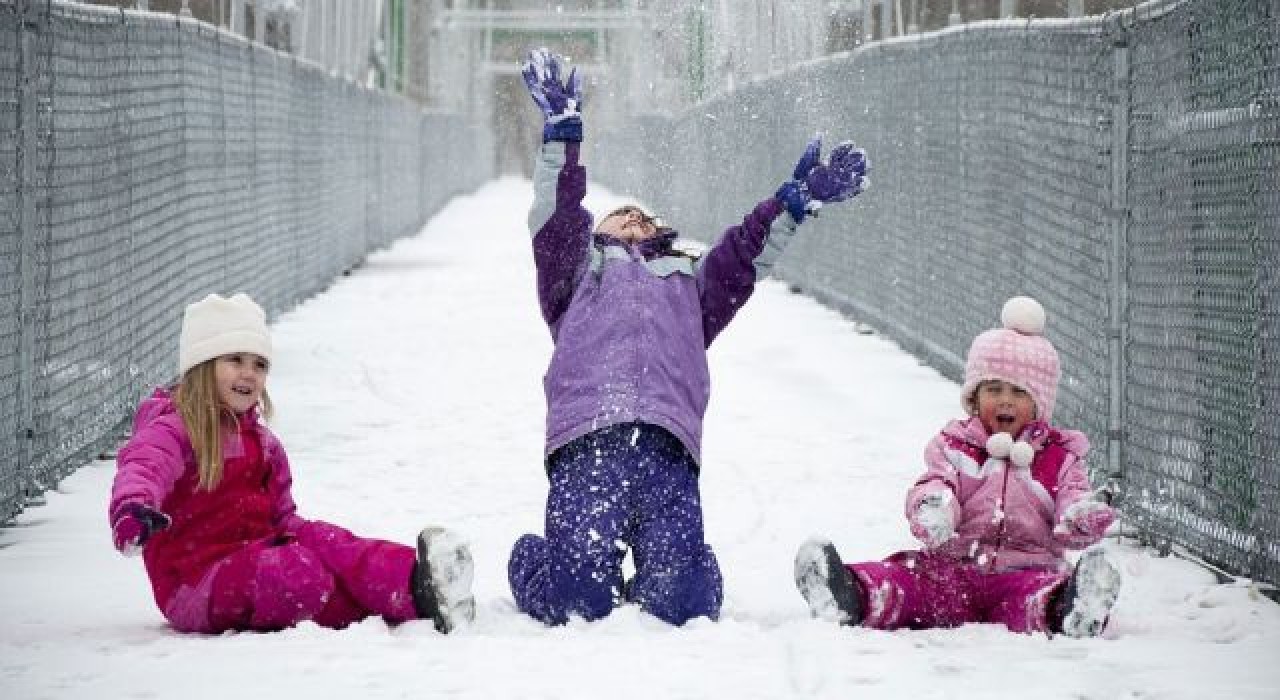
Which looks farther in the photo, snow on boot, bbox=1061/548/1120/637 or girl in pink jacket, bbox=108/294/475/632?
girl in pink jacket, bbox=108/294/475/632

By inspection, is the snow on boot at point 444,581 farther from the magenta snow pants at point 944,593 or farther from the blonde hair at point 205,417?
the magenta snow pants at point 944,593

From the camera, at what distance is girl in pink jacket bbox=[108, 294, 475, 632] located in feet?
16.7

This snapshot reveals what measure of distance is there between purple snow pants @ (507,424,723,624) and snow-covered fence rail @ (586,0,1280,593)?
1584 mm

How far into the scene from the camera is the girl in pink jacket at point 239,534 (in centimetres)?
509

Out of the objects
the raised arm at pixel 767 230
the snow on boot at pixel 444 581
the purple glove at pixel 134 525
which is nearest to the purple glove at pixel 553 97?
the raised arm at pixel 767 230

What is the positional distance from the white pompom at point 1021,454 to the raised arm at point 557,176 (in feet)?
4.33

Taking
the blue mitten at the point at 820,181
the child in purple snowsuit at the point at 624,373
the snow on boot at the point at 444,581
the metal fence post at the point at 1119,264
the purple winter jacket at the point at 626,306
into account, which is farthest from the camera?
the metal fence post at the point at 1119,264

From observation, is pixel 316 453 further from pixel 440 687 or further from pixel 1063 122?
pixel 440 687

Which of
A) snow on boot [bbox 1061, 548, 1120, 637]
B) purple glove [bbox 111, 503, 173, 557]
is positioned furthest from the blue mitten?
purple glove [bbox 111, 503, 173, 557]

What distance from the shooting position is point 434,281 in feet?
62.6

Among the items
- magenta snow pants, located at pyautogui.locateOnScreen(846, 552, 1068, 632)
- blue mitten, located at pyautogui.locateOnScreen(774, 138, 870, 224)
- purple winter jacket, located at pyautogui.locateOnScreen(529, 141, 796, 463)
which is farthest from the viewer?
blue mitten, located at pyautogui.locateOnScreen(774, 138, 870, 224)

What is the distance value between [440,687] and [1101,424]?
11.8 feet

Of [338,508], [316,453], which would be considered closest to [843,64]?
[316,453]

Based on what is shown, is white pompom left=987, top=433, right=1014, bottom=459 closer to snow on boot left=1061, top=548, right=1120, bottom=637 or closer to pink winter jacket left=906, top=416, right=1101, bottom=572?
pink winter jacket left=906, top=416, right=1101, bottom=572
